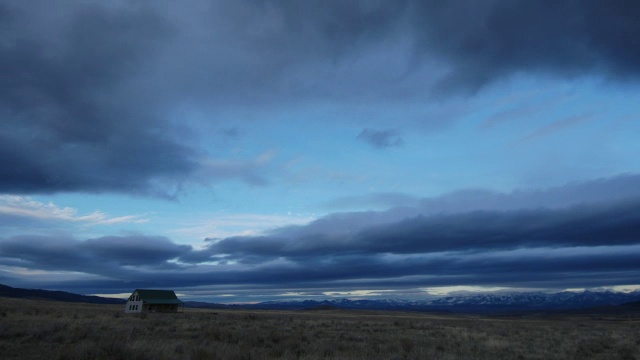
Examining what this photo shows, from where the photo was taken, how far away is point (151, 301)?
72000mm

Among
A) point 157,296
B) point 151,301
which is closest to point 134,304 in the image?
point 151,301

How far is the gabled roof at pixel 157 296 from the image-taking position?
238 ft

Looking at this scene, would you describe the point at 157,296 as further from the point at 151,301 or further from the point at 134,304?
the point at 134,304

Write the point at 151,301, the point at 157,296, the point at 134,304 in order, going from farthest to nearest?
the point at 157,296, the point at 134,304, the point at 151,301

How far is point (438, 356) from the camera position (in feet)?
59.1

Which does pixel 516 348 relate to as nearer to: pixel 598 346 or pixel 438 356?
pixel 598 346

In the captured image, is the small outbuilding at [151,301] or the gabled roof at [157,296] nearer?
the small outbuilding at [151,301]

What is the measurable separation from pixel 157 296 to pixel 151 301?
151 inches

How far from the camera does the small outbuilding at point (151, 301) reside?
71.2 metres

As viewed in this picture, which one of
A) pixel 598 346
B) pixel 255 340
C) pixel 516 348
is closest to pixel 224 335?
pixel 255 340

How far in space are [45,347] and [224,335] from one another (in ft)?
27.2

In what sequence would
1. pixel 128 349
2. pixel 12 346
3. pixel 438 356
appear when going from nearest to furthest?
pixel 128 349 → pixel 12 346 → pixel 438 356

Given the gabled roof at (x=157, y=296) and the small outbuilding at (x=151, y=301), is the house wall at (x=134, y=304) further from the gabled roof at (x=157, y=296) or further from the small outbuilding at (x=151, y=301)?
the gabled roof at (x=157, y=296)

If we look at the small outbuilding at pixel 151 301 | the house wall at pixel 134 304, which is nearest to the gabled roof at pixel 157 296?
the small outbuilding at pixel 151 301
